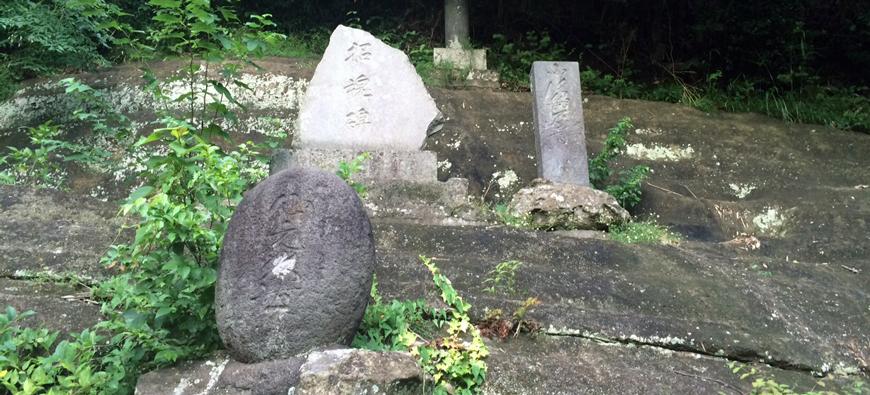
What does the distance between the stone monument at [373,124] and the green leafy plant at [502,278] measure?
128cm

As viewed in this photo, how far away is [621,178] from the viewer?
6.79 m

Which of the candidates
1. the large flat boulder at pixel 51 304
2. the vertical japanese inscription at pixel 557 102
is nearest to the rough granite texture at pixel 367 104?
the vertical japanese inscription at pixel 557 102

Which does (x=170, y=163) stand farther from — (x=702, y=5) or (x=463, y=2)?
(x=702, y=5)

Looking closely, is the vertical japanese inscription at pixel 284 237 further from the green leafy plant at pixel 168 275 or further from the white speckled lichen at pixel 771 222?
the white speckled lichen at pixel 771 222

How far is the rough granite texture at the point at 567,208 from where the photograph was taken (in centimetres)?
514

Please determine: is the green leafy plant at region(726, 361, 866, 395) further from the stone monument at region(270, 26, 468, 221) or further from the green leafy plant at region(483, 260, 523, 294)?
the stone monument at region(270, 26, 468, 221)

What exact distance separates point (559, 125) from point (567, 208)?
1.49 metres

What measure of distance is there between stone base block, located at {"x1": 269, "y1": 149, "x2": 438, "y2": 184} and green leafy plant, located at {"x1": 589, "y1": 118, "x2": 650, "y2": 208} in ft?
6.82

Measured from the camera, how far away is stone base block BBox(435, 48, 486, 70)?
921 centimetres

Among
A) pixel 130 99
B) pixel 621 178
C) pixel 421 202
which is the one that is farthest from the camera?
pixel 130 99

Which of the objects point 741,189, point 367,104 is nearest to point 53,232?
point 367,104

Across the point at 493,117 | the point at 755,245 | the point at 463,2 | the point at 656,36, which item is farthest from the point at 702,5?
the point at 755,245

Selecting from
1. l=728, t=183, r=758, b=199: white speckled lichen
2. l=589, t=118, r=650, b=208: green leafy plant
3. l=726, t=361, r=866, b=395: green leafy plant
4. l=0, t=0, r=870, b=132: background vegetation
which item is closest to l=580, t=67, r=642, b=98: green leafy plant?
l=0, t=0, r=870, b=132: background vegetation

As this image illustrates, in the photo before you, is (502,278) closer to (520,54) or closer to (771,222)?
(771,222)
